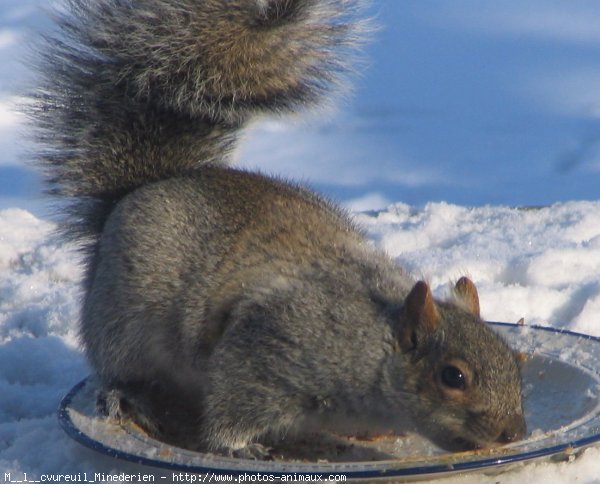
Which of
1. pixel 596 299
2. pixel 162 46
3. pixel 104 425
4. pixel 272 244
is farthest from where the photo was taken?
pixel 596 299

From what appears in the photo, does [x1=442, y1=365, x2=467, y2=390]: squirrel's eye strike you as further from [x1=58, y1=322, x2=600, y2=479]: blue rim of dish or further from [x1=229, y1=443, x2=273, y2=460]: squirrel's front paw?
[x1=229, y1=443, x2=273, y2=460]: squirrel's front paw

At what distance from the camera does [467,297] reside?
254 cm

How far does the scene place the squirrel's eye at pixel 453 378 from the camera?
2.23 meters

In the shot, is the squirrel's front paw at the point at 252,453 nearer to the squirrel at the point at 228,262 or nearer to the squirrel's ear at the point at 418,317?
the squirrel at the point at 228,262

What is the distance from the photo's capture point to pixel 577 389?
2635 mm

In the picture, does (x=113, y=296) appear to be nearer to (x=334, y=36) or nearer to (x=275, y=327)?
(x=275, y=327)

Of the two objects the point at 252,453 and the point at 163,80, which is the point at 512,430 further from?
the point at 163,80

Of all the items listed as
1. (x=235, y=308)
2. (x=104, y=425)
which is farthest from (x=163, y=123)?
(x=104, y=425)

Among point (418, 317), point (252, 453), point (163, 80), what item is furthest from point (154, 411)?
point (163, 80)

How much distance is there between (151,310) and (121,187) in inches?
18.7

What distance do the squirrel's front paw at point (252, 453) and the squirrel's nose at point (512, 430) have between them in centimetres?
51

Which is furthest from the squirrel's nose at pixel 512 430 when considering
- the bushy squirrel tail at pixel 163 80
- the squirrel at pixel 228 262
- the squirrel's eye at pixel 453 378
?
the bushy squirrel tail at pixel 163 80

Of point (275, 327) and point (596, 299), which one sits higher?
point (275, 327)

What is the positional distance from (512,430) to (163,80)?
52.3 inches
